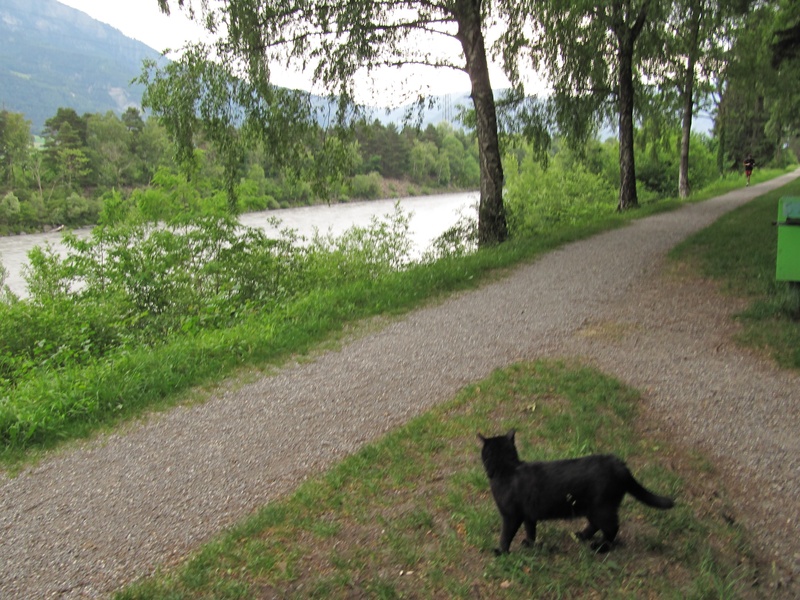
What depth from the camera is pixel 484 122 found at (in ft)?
43.5

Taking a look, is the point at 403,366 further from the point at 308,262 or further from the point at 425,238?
the point at 425,238

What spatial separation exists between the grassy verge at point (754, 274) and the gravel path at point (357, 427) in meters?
0.29

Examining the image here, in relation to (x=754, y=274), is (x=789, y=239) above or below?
above

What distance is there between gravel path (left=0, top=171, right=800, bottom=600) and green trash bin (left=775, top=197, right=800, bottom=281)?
86 centimetres

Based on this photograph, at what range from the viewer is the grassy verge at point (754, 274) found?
20.8 feet

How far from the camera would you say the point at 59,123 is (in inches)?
2062

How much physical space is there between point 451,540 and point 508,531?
0.37 m

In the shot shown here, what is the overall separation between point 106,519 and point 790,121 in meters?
35.4

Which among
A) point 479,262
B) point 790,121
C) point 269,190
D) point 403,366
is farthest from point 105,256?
point 790,121

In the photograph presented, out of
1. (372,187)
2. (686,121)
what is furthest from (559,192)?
(372,187)

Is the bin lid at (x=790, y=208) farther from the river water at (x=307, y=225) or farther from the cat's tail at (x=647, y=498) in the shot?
the river water at (x=307, y=225)

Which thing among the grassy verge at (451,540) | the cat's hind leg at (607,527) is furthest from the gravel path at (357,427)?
the cat's hind leg at (607,527)

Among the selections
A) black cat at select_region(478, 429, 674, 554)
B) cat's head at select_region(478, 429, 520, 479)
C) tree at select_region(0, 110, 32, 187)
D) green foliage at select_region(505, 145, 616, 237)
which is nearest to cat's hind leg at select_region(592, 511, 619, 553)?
black cat at select_region(478, 429, 674, 554)

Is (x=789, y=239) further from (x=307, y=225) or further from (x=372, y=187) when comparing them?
(x=372, y=187)
